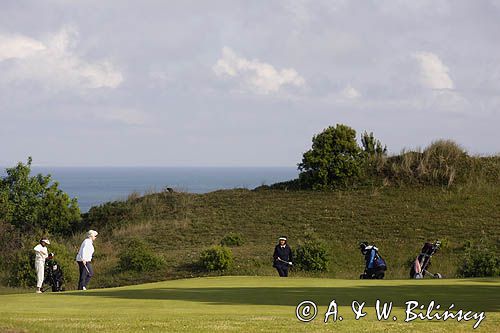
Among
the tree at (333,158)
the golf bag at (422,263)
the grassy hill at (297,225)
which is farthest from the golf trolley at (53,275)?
the tree at (333,158)

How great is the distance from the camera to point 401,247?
38.0 metres

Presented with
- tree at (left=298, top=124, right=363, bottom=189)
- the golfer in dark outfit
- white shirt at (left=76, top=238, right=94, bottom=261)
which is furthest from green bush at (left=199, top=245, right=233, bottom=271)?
tree at (left=298, top=124, right=363, bottom=189)

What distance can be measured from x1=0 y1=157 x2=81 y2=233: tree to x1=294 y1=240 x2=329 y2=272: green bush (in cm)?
1793

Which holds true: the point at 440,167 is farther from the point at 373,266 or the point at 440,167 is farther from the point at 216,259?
the point at 373,266

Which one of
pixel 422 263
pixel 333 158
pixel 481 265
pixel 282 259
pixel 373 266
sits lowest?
pixel 481 265

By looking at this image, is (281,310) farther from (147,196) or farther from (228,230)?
(147,196)

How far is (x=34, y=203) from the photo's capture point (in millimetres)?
46344

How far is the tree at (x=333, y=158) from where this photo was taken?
168 feet

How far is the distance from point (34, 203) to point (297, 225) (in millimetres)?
15295

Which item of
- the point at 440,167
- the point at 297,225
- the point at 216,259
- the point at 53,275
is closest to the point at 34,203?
the point at 297,225

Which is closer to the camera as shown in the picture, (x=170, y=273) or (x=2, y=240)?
(x=170, y=273)

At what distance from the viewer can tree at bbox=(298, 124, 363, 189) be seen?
168 feet

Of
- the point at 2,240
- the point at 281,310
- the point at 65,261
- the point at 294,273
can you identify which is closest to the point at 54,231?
the point at 2,240

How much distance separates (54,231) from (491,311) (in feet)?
114
